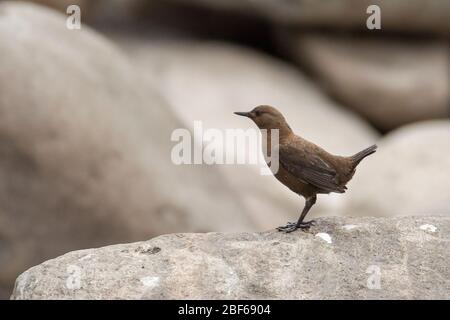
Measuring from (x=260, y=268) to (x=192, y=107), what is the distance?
273 inches

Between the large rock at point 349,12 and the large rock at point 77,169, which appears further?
the large rock at point 349,12

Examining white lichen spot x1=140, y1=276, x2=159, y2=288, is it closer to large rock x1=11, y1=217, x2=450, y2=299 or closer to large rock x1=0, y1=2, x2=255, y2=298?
large rock x1=11, y1=217, x2=450, y2=299

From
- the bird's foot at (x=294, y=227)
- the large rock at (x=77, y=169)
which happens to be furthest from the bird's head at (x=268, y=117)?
the large rock at (x=77, y=169)

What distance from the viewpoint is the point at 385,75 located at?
1204 cm

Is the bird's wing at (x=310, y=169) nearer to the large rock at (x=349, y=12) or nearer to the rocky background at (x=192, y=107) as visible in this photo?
the rocky background at (x=192, y=107)

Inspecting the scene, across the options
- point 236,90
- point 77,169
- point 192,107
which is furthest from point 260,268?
point 236,90

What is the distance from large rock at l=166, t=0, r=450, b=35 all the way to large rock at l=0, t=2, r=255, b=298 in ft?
13.5

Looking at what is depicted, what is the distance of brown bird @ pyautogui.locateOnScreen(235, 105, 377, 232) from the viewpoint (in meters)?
5.40

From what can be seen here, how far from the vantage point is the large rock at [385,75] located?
39.5ft

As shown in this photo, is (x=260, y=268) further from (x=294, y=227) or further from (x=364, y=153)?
(x=364, y=153)

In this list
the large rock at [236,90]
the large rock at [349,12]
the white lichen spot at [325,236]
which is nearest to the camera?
the white lichen spot at [325,236]

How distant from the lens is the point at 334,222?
534 centimetres
